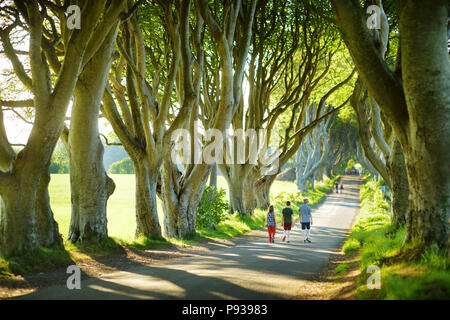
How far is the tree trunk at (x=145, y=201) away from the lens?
12.5 metres

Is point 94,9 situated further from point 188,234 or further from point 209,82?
point 209,82

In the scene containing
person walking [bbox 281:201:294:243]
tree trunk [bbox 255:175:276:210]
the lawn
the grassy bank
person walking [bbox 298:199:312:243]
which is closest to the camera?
the grassy bank

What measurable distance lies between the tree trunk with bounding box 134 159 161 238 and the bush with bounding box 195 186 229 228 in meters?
4.21

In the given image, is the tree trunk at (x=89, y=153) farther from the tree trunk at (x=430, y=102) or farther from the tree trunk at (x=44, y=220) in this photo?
the tree trunk at (x=430, y=102)

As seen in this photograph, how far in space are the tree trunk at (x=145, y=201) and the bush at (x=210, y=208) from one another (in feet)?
13.8

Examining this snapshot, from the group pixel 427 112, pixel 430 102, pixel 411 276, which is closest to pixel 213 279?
pixel 411 276

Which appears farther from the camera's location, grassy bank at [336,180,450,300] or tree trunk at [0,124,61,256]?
tree trunk at [0,124,61,256]

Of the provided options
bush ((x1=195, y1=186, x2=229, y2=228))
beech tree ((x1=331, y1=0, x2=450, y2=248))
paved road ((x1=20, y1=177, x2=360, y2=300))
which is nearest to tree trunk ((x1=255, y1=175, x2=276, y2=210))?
bush ((x1=195, y1=186, x2=229, y2=228))

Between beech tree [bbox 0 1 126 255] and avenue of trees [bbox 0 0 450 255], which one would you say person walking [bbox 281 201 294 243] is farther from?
beech tree [bbox 0 1 126 255]

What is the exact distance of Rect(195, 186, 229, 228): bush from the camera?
1700cm

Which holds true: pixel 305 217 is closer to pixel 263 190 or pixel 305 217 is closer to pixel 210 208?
pixel 210 208

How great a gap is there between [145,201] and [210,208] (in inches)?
199

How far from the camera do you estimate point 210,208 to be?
17281mm

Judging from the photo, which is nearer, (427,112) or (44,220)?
(427,112)
